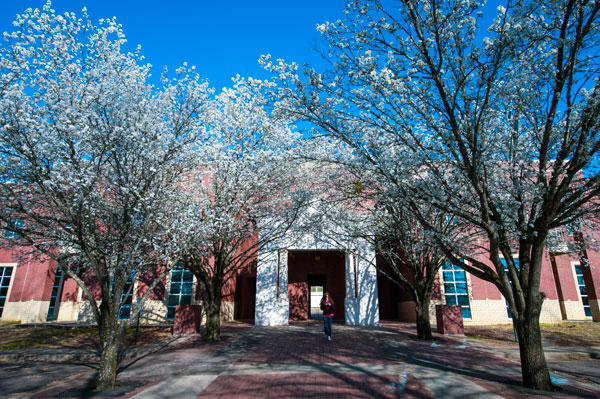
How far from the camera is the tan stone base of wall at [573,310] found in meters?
17.2

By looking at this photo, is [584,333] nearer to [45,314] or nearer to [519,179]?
[519,179]

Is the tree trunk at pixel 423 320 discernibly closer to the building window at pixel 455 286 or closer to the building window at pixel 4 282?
the building window at pixel 455 286

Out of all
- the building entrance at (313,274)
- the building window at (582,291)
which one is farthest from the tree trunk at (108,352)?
the building window at (582,291)

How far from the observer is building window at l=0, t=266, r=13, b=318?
17234 mm

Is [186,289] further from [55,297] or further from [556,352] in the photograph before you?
Answer: [556,352]

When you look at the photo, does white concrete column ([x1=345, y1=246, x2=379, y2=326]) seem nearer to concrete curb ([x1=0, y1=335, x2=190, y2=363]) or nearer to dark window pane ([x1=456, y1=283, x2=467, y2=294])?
dark window pane ([x1=456, y1=283, x2=467, y2=294])

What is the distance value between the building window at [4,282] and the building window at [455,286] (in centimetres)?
2286

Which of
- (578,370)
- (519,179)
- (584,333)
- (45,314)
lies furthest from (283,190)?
(45,314)

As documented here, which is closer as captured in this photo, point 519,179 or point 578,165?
point 578,165

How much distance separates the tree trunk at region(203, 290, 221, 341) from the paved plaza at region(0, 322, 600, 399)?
0.53 meters

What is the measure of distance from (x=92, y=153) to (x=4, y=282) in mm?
17208

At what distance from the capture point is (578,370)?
7082 mm

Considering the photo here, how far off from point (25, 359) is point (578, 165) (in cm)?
1284

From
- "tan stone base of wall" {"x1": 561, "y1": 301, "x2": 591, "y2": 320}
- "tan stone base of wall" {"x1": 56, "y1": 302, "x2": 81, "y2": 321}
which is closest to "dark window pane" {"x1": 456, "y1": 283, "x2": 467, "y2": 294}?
"tan stone base of wall" {"x1": 561, "y1": 301, "x2": 591, "y2": 320}
